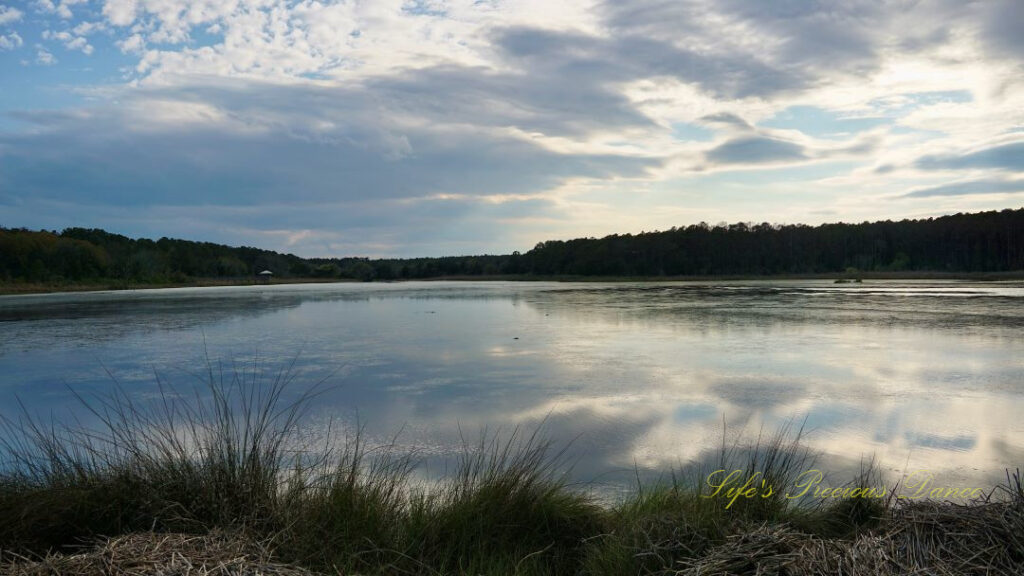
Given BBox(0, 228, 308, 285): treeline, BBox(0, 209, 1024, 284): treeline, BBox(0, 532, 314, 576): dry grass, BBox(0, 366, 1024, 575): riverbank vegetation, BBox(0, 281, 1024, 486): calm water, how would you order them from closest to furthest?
BBox(0, 532, 314, 576): dry grass < BBox(0, 366, 1024, 575): riverbank vegetation < BBox(0, 281, 1024, 486): calm water < BBox(0, 228, 308, 285): treeline < BBox(0, 209, 1024, 284): treeline

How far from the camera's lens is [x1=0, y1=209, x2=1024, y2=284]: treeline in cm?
5347

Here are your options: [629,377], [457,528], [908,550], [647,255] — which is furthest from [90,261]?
[908,550]

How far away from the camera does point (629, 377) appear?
26.5 ft

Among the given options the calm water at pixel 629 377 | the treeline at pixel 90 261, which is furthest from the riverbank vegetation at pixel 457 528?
the treeline at pixel 90 261

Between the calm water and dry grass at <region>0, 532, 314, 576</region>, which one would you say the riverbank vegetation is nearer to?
dry grass at <region>0, 532, 314, 576</region>

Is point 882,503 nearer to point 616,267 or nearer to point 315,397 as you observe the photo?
point 315,397

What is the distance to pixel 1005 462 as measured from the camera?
172 inches

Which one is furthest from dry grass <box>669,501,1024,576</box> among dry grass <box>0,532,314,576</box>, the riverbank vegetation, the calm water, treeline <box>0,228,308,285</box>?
treeline <box>0,228,308,285</box>

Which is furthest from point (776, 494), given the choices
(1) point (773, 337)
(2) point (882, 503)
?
(1) point (773, 337)

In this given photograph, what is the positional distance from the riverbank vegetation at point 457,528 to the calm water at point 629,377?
1.13 m

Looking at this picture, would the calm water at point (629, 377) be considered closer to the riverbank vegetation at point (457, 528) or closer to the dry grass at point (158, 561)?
the riverbank vegetation at point (457, 528)

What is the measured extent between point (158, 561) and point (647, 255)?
7266 centimetres

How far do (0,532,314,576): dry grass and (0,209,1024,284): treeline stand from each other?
59.4 meters

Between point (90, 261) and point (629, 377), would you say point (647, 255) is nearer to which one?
point (90, 261)
